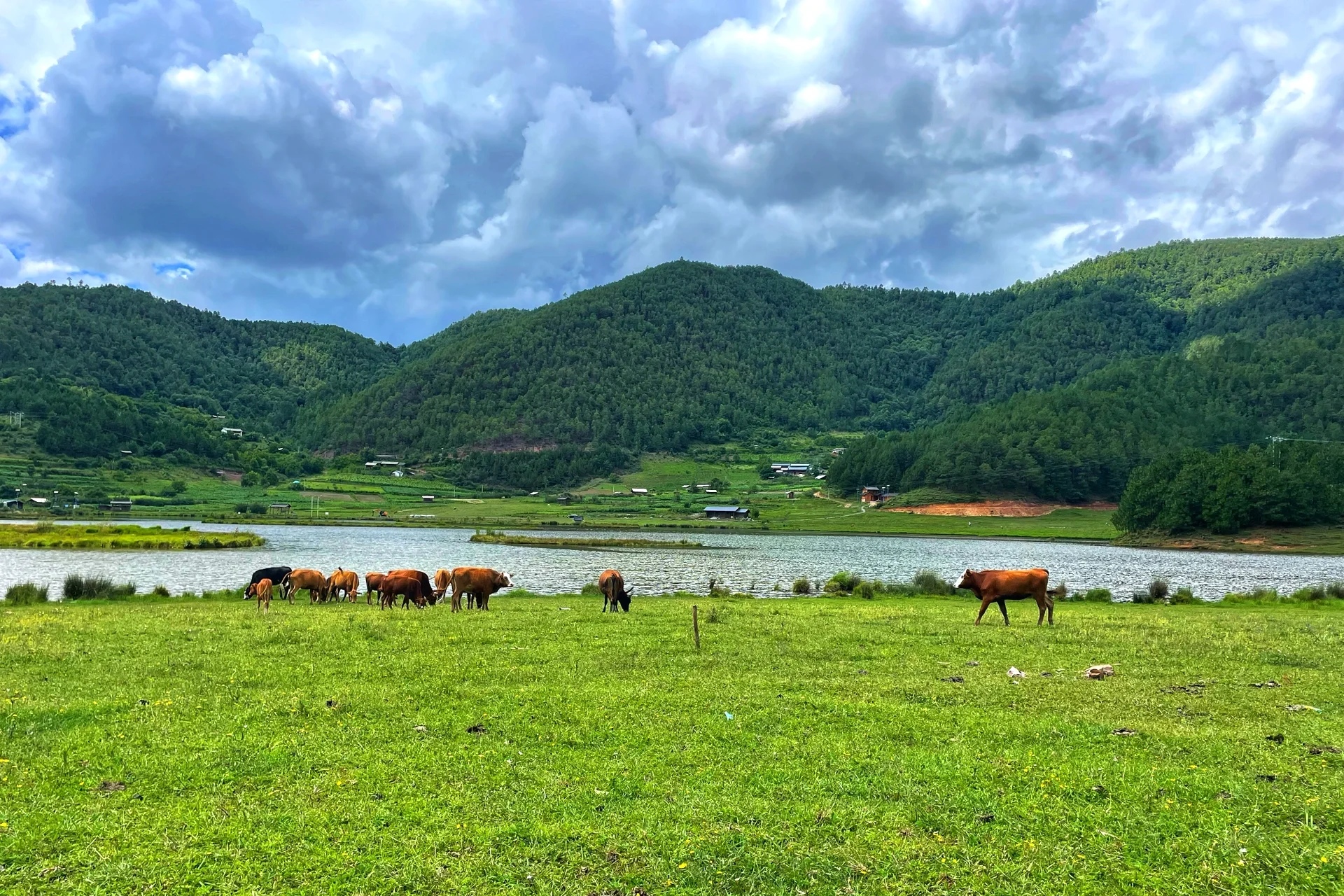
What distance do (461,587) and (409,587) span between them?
242 centimetres

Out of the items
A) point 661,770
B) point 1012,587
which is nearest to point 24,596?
point 661,770

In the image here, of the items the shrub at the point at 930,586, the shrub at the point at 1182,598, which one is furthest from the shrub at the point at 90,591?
the shrub at the point at 1182,598

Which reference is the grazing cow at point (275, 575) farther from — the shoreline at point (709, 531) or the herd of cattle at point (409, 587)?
the shoreline at point (709, 531)

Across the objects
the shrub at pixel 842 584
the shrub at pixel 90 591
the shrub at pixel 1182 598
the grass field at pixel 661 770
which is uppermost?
the grass field at pixel 661 770

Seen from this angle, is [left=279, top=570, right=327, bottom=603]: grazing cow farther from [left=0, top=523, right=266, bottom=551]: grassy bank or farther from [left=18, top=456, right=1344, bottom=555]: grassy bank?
[left=18, top=456, right=1344, bottom=555]: grassy bank

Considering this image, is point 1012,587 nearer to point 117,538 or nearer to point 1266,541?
point 117,538

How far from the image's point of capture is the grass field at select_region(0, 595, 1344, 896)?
266 inches

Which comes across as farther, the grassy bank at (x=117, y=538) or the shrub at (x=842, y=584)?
the grassy bank at (x=117, y=538)

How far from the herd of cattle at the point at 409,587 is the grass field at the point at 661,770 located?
1020cm

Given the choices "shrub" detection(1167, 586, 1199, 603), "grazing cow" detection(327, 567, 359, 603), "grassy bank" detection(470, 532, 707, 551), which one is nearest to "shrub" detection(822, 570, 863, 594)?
"shrub" detection(1167, 586, 1199, 603)

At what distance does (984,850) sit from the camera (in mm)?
7129

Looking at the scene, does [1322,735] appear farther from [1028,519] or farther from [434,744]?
[1028,519]

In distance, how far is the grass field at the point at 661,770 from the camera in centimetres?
675

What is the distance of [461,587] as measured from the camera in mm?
27250
